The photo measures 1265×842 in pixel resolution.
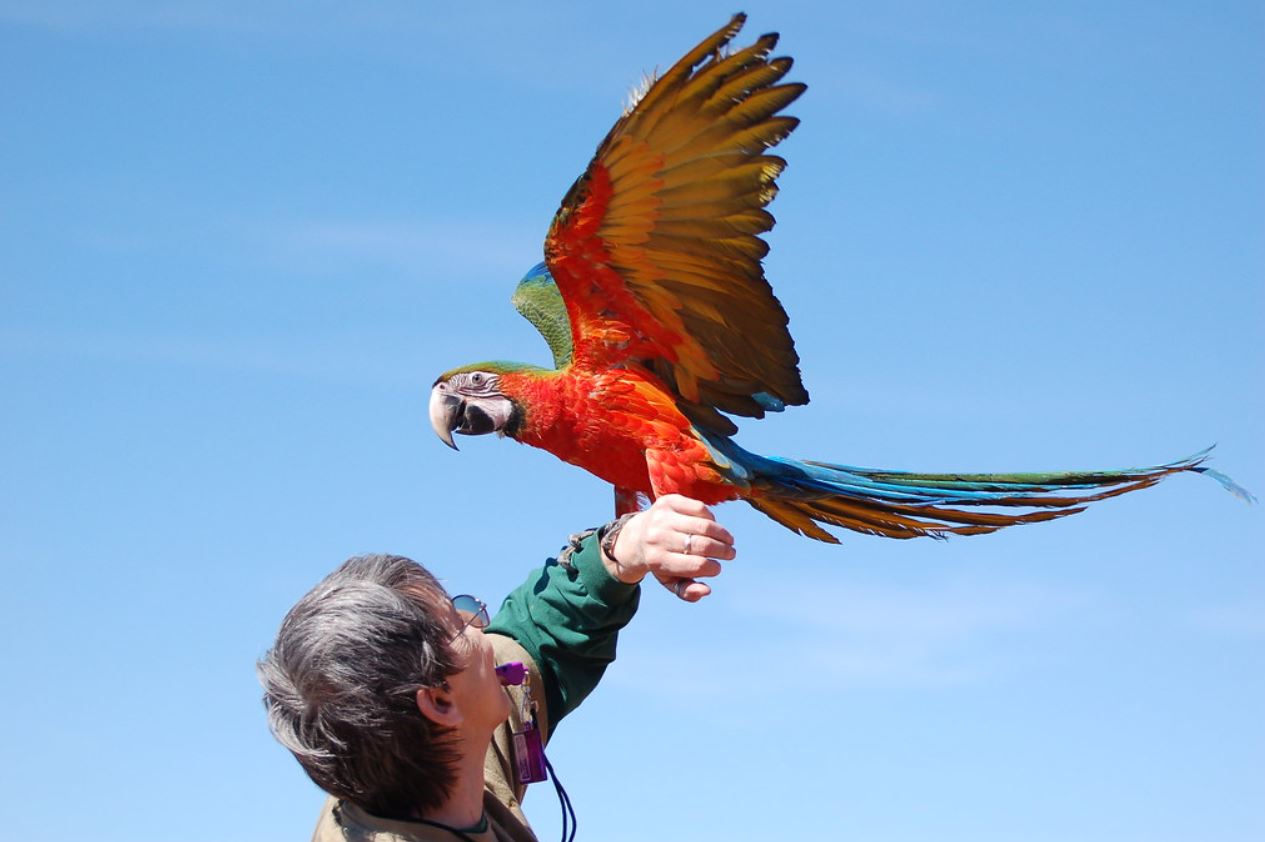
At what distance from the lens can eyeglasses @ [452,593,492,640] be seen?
5.82ft

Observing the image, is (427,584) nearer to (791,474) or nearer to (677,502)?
(677,502)

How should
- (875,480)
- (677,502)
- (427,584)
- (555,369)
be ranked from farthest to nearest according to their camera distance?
1. (555,369)
2. (875,480)
3. (677,502)
4. (427,584)

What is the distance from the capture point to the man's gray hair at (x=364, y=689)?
1.55 metres

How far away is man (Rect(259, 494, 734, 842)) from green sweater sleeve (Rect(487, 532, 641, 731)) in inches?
9.8

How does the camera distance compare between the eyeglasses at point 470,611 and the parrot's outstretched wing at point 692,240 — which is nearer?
the eyeglasses at point 470,611

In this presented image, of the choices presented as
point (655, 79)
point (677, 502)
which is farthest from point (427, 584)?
point (655, 79)

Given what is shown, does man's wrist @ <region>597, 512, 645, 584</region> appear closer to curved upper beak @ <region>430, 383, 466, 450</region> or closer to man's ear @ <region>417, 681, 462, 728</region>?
man's ear @ <region>417, 681, 462, 728</region>

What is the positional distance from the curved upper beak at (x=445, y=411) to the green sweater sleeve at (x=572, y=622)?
0.92 m

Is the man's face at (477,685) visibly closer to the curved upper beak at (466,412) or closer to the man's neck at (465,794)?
the man's neck at (465,794)

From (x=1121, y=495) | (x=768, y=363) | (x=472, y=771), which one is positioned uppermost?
(x=768, y=363)

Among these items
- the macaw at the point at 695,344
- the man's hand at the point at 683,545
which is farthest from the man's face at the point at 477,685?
the macaw at the point at 695,344

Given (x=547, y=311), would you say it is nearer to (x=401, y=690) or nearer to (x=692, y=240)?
(x=692, y=240)

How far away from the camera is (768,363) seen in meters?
2.66

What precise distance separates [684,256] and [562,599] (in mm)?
822
